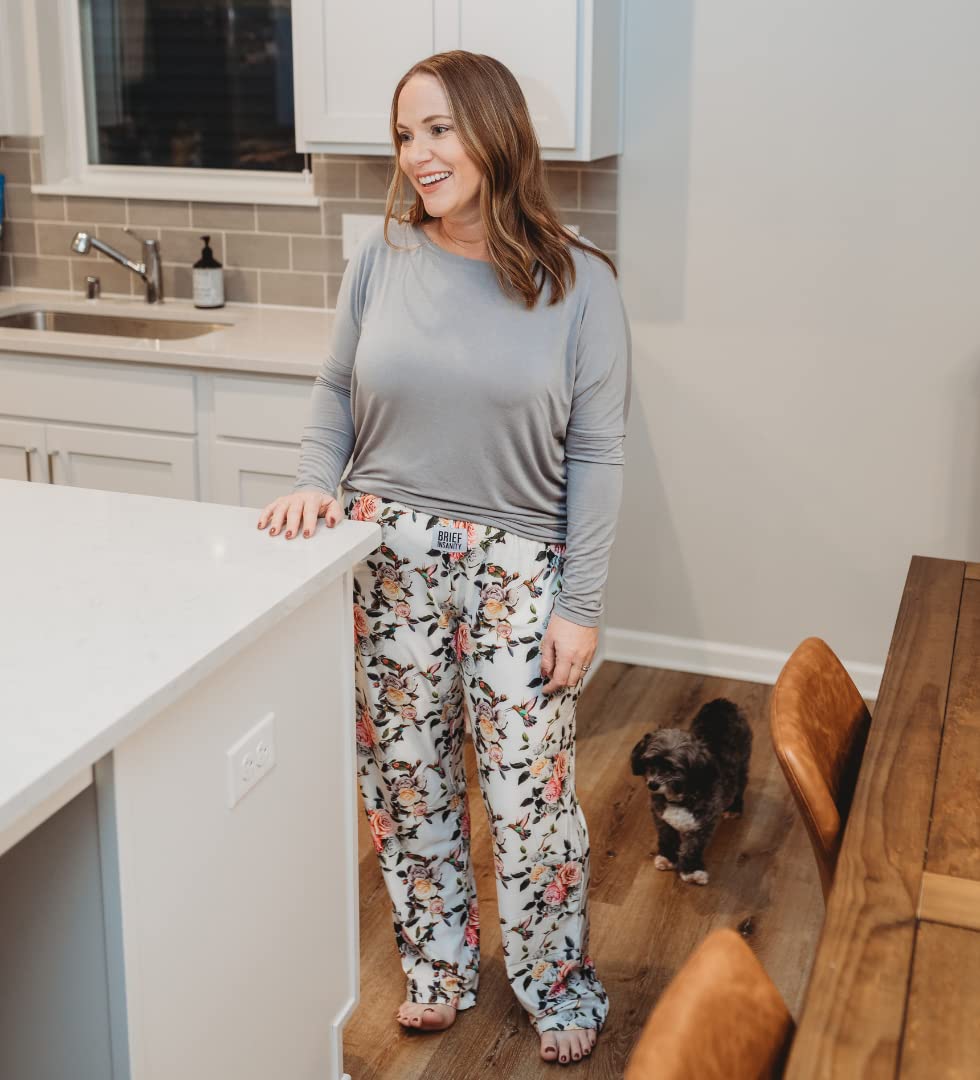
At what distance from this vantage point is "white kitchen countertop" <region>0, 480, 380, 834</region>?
1.19m

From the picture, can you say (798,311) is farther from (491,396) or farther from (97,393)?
(97,393)

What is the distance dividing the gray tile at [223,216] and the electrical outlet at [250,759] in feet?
7.80

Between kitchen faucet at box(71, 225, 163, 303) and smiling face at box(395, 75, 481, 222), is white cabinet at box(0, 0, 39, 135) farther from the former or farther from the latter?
smiling face at box(395, 75, 481, 222)

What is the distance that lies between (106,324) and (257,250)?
49cm

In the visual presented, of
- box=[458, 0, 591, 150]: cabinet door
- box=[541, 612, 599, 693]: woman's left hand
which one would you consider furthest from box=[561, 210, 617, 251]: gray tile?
box=[541, 612, 599, 693]: woman's left hand

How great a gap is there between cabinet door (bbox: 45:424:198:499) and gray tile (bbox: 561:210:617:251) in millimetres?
1128

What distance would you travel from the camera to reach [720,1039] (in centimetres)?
102

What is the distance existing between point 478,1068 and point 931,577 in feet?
3.54

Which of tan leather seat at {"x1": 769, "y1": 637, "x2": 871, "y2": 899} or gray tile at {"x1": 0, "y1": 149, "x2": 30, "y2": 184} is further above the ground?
gray tile at {"x1": 0, "y1": 149, "x2": 30, "y2": 184}

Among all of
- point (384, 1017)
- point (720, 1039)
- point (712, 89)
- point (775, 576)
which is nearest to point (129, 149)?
point (712, 89)

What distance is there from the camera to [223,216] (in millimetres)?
3646

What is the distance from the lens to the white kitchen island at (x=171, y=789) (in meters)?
1.28

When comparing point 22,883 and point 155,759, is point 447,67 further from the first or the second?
point 22,883

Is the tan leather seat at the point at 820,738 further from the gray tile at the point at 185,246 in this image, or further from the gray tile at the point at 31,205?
the gray tile at the point at 31,205
